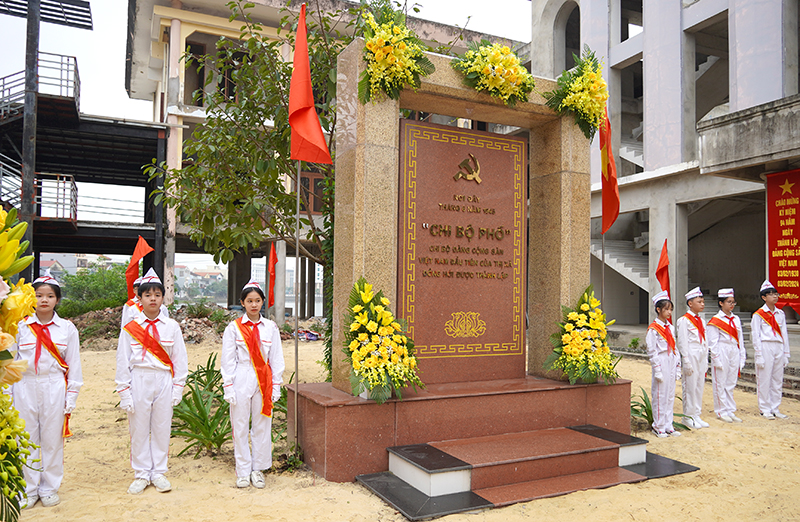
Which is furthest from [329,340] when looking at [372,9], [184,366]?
[372,9]

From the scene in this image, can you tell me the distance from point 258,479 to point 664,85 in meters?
13.3

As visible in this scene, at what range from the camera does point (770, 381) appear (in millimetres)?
7934

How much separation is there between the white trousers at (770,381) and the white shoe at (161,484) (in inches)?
302

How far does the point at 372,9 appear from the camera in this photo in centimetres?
604

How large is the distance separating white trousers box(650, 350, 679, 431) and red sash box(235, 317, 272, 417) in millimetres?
4646

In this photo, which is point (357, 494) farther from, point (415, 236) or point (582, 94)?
point (582, 94)

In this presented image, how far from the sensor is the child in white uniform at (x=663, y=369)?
688cm

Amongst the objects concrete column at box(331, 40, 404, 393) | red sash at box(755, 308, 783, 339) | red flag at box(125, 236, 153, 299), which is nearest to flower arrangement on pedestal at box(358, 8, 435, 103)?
concrete column at box(331, 40, 404, 393)

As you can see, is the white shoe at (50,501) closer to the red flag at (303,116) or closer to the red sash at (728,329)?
the red flag at (303,116)

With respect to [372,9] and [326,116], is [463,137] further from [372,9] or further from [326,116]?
Answer: [326,116]

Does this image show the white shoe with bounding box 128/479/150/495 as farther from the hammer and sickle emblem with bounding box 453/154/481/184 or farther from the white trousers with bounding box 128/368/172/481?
the hammer and sickle emblem with bounding box 453/154/481/184

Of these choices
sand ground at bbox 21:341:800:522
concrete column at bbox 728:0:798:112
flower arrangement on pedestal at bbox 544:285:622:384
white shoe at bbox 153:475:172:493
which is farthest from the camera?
concrete column at bbox 728:0:798:112

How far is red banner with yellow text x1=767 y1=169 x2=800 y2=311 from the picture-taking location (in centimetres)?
985

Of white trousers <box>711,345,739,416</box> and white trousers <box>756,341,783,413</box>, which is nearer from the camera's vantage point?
white trousers <box>711,345,739,416</box>
